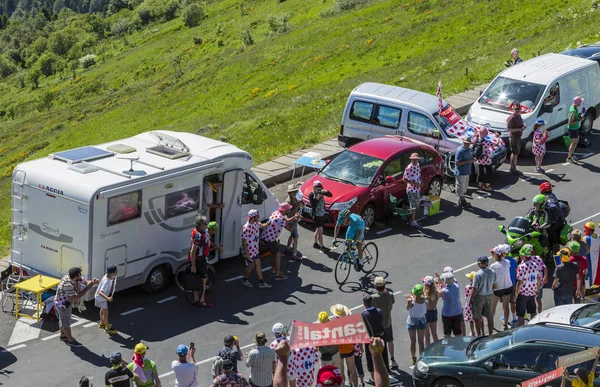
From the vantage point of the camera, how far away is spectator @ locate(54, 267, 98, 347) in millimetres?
15883

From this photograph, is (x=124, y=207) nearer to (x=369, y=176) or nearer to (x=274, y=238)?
(x=274, y=238)

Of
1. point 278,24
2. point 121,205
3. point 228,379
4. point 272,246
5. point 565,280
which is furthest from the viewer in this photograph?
point 278,24

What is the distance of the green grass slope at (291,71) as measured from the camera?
35250mm

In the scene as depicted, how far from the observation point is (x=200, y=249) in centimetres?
1738

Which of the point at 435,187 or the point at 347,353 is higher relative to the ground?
the point at 347,353

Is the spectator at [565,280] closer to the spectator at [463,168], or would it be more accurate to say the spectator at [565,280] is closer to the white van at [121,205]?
the spectator at [463,168]

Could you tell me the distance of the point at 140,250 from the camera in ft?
57.4

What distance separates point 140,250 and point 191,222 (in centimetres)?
130

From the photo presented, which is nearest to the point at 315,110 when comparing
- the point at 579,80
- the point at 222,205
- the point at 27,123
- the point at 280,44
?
the point at 579,80

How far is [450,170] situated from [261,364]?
11.9 m

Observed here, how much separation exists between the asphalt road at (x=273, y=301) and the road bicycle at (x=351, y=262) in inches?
8.3

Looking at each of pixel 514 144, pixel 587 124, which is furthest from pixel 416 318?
pixel 587 124

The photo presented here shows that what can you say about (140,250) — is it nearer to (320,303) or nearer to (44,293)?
(44,293)

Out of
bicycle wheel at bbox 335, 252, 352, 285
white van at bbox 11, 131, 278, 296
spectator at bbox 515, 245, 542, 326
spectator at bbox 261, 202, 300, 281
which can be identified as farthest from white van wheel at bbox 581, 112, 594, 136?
white van at bbox 11, 131, 278, 296
